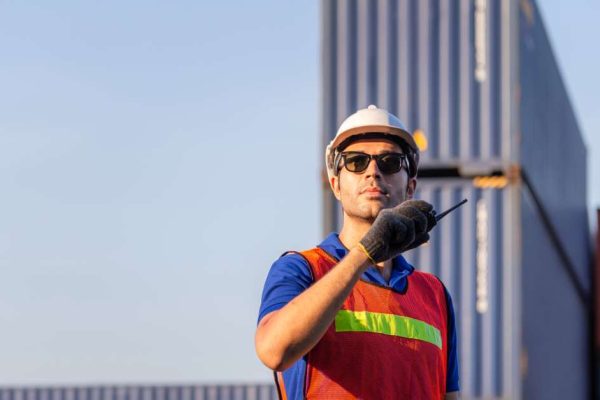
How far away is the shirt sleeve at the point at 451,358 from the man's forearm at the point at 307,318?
0.84 meters

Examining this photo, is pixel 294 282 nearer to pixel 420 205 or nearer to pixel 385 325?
pixel 385 325

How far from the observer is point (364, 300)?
421cm

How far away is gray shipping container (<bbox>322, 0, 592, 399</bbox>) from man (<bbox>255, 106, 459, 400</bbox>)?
11.8 meters

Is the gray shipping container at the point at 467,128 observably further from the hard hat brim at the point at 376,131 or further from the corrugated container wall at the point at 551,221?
the hard hat brim at the point at 376,131

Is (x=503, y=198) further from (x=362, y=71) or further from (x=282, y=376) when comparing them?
(x=282, y=376)

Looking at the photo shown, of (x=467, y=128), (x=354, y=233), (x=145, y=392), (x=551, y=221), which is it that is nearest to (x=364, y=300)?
(x=354, y=233)

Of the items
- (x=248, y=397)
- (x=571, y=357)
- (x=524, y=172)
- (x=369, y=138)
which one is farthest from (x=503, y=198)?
(x=369, y=138)

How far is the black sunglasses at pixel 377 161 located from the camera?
4.27 m

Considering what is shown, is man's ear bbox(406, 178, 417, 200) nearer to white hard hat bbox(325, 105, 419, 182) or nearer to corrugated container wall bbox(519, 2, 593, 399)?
white hard hat bbox(325, 105, 419, 182)

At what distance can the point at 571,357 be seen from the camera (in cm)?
2695

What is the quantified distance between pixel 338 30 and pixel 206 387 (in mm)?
6297

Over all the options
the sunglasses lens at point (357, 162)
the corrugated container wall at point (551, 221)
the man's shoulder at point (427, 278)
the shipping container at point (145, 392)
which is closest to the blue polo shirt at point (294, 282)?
the man's shoulder at point (427, 278)

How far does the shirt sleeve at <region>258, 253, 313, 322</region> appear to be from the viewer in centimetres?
400

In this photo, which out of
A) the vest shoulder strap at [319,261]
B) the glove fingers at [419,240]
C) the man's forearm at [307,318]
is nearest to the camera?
the man's forearm at [307,318]
